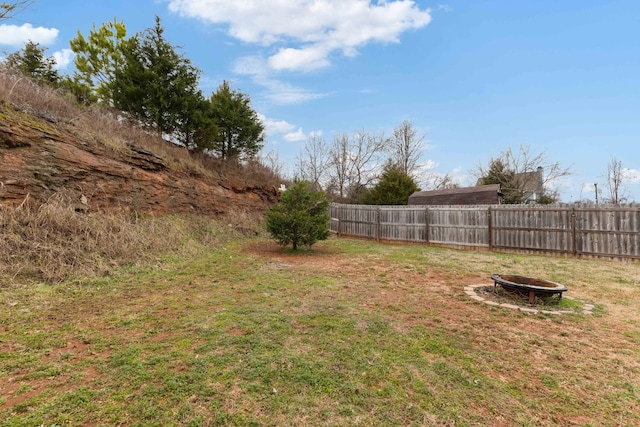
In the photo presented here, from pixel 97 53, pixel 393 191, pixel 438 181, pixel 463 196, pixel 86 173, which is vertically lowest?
pixel 463 196

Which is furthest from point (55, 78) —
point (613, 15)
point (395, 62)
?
point (613, 15)

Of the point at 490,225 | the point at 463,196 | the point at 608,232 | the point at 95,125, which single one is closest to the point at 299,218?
the point at 95,125

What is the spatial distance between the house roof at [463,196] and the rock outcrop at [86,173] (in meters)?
14.5

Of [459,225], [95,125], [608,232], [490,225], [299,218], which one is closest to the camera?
[608,232]

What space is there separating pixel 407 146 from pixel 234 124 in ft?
67.8

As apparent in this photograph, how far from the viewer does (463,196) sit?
63.6ft

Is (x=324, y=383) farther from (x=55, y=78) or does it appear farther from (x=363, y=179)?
(x=363, y=179)

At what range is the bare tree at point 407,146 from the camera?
29.2 meters

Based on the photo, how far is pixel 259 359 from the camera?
2537 millimetres

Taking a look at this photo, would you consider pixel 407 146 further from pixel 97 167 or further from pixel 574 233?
pixel 97 167

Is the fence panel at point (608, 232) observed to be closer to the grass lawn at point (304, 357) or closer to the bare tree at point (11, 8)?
the grass lawn at point (304, 357)

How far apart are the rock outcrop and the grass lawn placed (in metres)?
3.08

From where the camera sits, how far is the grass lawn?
192cm

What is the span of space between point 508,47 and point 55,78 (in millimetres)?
17928
